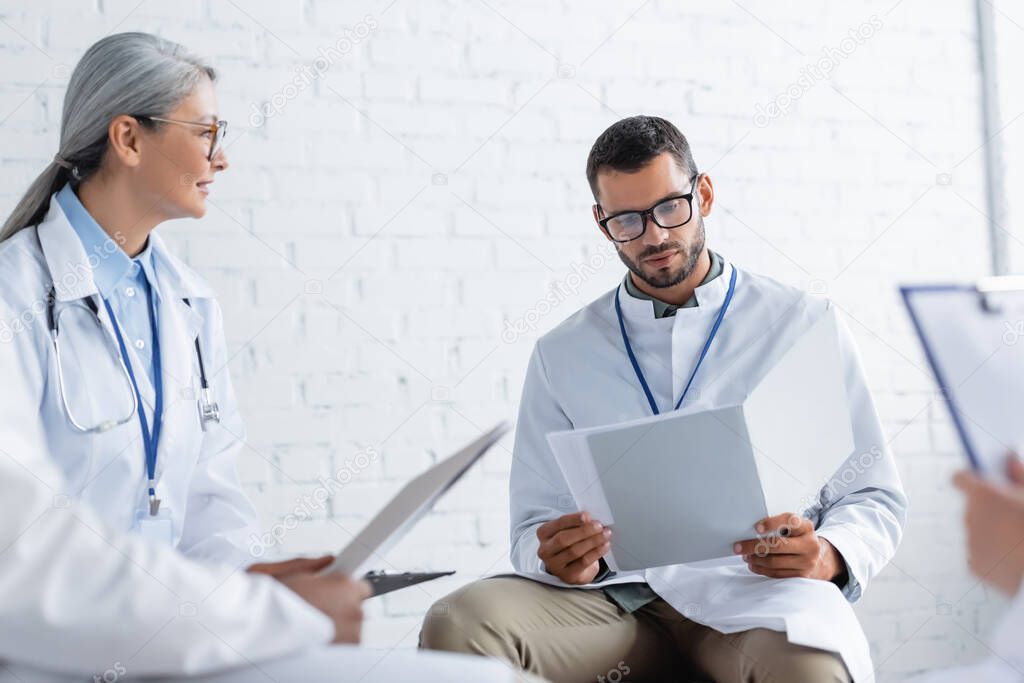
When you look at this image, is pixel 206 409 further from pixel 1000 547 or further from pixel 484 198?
pixel 1000 547

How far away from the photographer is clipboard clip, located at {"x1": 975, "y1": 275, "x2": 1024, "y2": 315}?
1.03 m

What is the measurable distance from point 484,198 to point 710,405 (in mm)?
1118

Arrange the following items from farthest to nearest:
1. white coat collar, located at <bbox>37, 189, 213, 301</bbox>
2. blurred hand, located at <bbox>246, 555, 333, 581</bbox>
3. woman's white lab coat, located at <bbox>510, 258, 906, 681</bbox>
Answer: woman's white lab coat, located at <bbox>510, 258, 906, 681</bbox>, white coat collar, located at <bbox>37, 189, 213, 301</bbox>, blurred hand, located at <bbox>246, 555, 333, 581</bbox>

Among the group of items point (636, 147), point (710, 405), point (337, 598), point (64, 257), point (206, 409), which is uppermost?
point (636, 147)

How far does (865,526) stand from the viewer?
1862 mm

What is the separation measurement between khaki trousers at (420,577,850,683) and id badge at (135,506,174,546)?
1.58 ft

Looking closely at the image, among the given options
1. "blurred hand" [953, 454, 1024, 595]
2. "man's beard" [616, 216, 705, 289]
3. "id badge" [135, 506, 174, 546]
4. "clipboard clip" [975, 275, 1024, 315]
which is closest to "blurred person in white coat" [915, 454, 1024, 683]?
"blurred hand" [953, 454, 1024, 595]

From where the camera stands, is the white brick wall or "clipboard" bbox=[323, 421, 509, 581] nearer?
"clipboard" bbox=[323, 421, 509, 581]

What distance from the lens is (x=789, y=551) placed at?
1700 millimetres

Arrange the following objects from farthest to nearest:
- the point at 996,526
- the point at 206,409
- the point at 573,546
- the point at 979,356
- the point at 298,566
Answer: the point at 206,409, the point at 573,546, the point at 298,566, the point at 979,356, the point at 996,526

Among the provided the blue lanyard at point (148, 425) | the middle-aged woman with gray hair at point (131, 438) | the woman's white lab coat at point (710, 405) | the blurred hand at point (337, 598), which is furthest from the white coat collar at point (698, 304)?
the blurred hand at point (337, 598)

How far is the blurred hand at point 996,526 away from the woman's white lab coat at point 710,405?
0.78m

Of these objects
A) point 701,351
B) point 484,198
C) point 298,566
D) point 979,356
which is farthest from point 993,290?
point 484,198

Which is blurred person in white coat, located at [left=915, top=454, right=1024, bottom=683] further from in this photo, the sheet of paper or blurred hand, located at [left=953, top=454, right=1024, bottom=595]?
the sheet of paper
